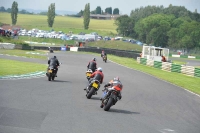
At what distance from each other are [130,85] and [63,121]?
47.3ft

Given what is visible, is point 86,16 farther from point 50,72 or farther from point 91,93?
point 91,93

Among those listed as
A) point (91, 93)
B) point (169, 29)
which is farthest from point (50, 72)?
point (169, 29)

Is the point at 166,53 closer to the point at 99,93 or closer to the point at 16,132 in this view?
the point at 99,93

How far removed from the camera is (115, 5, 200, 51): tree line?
9969cm

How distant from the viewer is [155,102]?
20750mm

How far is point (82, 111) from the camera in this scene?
15531mm

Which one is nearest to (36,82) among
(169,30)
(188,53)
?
(188,53)

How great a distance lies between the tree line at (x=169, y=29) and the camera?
99.7 metres

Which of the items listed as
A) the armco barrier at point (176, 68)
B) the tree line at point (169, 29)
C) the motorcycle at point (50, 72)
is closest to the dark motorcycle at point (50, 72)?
the motorcycle at point (50, 72)

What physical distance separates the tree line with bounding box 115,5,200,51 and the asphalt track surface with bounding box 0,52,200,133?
75.8m

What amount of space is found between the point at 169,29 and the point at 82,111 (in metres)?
103

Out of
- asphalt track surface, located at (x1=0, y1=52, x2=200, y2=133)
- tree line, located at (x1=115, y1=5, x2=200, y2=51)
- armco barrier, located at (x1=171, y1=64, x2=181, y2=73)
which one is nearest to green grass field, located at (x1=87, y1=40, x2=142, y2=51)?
tree line, located at (x1=115, y1=5, x2=200, y2=51)

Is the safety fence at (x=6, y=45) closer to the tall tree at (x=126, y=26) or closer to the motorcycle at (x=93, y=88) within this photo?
the motorcycle at (x=93, y=88)

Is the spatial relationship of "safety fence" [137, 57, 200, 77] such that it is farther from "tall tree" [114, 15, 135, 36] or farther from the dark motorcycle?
"tall tree" [114, 15, 135, 36]
